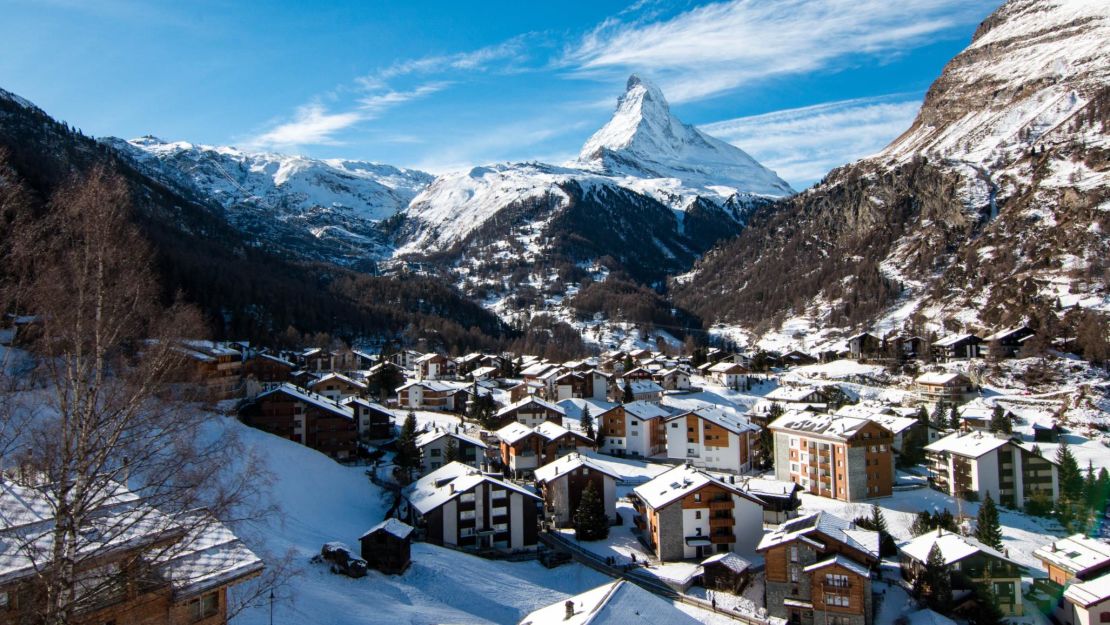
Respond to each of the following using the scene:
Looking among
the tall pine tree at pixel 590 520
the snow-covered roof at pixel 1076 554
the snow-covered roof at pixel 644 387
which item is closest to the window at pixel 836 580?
the snow-covered roof at pixel 1076 554

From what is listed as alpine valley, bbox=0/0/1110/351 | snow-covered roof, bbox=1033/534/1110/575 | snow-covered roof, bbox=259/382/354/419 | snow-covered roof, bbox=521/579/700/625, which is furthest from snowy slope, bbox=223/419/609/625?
alpine valley, bbox=0/0/1110/351

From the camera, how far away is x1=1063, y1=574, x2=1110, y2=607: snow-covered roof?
25.5 metres

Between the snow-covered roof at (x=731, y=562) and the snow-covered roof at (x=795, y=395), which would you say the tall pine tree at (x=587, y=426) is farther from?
the snow-covered roof at (x=731, y=562)

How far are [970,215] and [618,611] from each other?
127845mm

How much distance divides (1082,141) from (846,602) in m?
123

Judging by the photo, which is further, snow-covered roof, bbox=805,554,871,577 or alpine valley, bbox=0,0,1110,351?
alpine valley, bbox=0,0,1110,351

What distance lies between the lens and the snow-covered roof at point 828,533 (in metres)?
26.3

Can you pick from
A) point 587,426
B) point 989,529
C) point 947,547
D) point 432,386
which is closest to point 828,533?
point 947,547

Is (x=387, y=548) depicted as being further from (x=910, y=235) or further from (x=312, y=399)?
(x=910, y=235)

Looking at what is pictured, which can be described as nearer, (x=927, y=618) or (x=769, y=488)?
(x=927, y=618)

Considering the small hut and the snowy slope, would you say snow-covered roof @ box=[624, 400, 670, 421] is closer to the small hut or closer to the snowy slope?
the snowy slope

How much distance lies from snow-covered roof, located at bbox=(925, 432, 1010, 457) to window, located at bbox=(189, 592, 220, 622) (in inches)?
1587

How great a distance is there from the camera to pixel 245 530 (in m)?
21.0

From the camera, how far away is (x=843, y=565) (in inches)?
995
